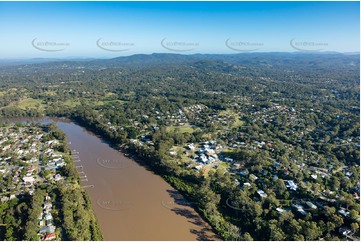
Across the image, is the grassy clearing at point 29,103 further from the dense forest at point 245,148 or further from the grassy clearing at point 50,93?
the grassy clearing at point 50,93

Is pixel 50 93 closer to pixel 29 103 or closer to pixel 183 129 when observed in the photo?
pixel 29 103

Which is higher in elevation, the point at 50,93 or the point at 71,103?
the point at 50,93

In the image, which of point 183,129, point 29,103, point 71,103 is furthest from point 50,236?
point 29,103

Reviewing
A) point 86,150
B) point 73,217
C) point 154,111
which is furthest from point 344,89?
point 73,217

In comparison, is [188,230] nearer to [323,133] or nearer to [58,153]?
[58,153]

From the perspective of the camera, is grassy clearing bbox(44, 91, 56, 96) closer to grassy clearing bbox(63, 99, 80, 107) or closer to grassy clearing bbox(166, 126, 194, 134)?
grassy clearing bbox(63, 99, 80, 107)

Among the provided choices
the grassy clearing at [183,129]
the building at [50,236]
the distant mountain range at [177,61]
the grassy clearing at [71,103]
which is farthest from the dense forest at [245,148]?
the distant mountain range at [177,61]
